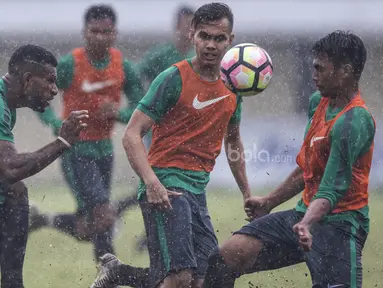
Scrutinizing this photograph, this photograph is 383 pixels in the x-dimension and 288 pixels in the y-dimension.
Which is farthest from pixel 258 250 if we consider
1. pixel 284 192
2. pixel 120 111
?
pixel 120 111

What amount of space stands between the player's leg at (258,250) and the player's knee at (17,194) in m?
1.37

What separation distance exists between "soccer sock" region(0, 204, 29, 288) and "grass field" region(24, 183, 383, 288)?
1.54 metres

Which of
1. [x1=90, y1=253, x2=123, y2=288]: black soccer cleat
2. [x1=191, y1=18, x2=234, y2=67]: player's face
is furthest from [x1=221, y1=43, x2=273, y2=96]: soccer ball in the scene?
[x1=90, y1=253, x2=123, y2=288]: black soccer cleat

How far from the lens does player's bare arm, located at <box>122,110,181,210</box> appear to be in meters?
5.99

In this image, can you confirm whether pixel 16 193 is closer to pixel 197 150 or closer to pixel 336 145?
pixel 197 150

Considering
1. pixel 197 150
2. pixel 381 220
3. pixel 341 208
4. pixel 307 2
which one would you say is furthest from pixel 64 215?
pixel 307 2

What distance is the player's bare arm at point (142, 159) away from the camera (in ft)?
19.6

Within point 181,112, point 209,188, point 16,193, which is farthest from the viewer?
point 209,188

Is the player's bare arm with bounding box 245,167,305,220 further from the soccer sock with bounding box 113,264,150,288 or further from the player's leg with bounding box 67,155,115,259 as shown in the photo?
the player's leg with bounding box 67,155,115,259

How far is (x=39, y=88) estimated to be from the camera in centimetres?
688

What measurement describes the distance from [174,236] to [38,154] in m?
1.03

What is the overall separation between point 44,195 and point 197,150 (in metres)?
10.3

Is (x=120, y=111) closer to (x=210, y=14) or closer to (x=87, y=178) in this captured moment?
(x=87, y=178)

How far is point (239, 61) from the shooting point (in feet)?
21.3
